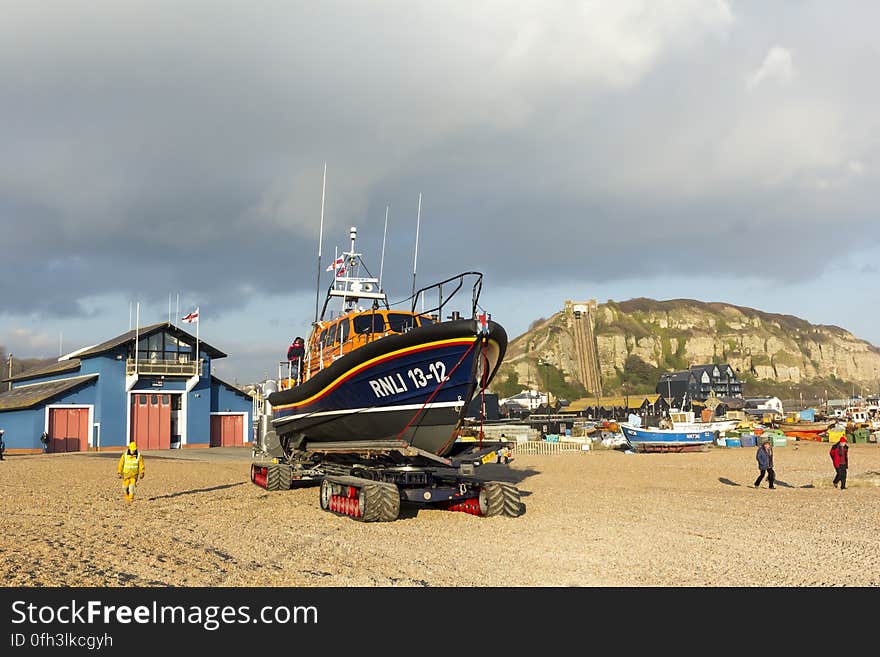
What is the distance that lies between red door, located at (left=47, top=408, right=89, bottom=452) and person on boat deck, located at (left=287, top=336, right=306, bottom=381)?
82.6ft

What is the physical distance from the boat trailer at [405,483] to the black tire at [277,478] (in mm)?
2356

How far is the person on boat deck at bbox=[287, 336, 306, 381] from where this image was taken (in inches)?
661

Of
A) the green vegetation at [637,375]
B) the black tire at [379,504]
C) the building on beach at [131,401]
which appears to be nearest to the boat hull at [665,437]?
the building on beach at [131,401]

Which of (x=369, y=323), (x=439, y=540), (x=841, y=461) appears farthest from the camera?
(x=841, y=461)

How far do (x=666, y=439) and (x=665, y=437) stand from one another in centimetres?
14

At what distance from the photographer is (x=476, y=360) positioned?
11664 millimetres

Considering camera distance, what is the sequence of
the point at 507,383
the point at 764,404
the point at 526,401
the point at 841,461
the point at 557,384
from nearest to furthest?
1. the point at 841,461
2. the point at 764,404
3. the point at 526,401
4. the point at 507,383
5. the point at 557,384

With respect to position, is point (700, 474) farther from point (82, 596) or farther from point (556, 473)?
point (82, 596)

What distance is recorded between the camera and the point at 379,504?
11.1 metres

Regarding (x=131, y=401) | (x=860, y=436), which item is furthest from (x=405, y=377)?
(x=860, y=436)

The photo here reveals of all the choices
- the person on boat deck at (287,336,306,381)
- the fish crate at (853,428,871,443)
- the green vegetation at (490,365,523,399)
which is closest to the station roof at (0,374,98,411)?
the person on boat deck at (287,336,306,381)

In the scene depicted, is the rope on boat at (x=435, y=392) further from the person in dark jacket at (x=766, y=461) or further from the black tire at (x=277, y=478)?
the person in dark jacket at (x=766, y=461)

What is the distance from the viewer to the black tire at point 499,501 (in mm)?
11992

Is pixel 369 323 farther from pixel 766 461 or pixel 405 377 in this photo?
pixel 766 461
